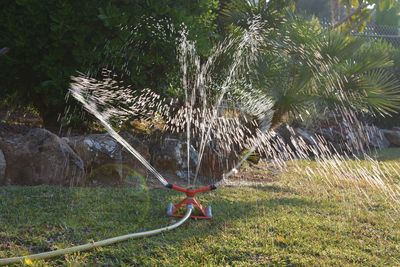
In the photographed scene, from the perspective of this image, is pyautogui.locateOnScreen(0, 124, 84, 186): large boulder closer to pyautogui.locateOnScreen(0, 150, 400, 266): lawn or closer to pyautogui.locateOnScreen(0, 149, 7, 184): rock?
pyautogui.locateOnScreen(0, 149, 7, 184): rock

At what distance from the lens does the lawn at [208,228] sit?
333cm

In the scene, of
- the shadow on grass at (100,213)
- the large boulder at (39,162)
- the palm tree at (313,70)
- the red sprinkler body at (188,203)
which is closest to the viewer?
the shadow on grass at (100,213)

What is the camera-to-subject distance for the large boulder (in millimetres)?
4941

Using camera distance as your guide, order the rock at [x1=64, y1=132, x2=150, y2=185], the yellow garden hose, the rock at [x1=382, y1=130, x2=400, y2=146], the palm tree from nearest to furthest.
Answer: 1. the yellow garden hose
2. the rock at [x1=64, y1=132, x2=150, y2=185]
3. the palm tree
4. the rock at [x1=382, y1=130, x2=400, y2=146]

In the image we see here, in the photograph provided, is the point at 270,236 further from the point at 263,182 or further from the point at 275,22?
the point at 275,22

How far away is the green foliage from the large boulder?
872mm

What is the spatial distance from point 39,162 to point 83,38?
141cm

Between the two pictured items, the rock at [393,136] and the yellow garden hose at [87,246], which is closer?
the yellow garden hose at [87,246]

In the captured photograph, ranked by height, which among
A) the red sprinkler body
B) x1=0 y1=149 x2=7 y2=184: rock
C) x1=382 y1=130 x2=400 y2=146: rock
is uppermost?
x1=382 y1=130 x2=400 y2=146: rock

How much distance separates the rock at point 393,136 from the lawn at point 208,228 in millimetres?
6406

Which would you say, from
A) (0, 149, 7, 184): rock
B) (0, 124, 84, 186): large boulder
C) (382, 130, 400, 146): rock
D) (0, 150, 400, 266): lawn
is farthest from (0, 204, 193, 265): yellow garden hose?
(382, 130, 400, 146): rock

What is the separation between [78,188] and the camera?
4.84m

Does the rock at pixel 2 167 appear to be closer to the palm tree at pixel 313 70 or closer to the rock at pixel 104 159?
the rock at pixel 104 159

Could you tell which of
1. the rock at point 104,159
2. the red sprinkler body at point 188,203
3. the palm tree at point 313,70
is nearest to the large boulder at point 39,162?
the rock at point 104,159
